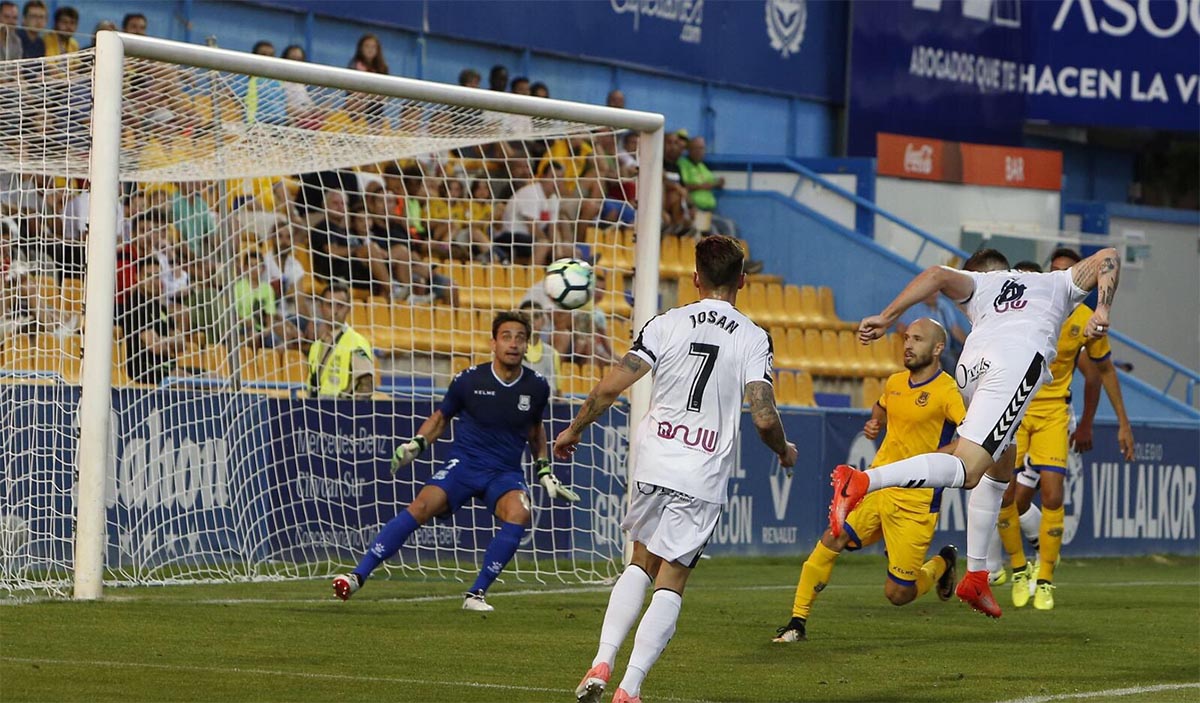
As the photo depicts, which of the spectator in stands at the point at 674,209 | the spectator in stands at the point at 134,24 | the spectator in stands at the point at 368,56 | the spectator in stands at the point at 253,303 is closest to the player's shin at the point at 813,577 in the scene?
the spectator in stands at the point at 253,303

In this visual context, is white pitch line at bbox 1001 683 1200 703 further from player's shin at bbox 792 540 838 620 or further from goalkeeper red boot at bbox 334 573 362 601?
goalkeeper red boot at bbox 334 573 362 601

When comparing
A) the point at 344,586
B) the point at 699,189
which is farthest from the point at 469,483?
the point at 699,189

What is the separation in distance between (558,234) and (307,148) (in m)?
4.86

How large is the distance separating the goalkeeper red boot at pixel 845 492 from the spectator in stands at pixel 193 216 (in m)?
7.73

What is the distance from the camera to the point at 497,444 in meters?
12.4

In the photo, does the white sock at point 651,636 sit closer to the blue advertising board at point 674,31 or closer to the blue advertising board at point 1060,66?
the blue advertising board at point 674,31

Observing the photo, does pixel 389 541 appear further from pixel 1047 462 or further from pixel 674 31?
pixel 674 31

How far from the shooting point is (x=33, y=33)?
16.2 metres

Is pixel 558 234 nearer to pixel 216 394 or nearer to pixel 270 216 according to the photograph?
pixel 270 216

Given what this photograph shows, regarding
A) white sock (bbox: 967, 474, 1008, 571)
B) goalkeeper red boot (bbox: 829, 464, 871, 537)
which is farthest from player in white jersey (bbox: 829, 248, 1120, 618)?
goalkeeper red boot (bbox: 829, 464, 871, 537)

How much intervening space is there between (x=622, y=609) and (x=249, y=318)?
871 cm

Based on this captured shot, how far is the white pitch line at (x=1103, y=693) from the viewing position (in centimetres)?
862

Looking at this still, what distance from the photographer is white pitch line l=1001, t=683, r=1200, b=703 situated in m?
8.62

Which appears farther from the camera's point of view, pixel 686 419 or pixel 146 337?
pixel 146 337
